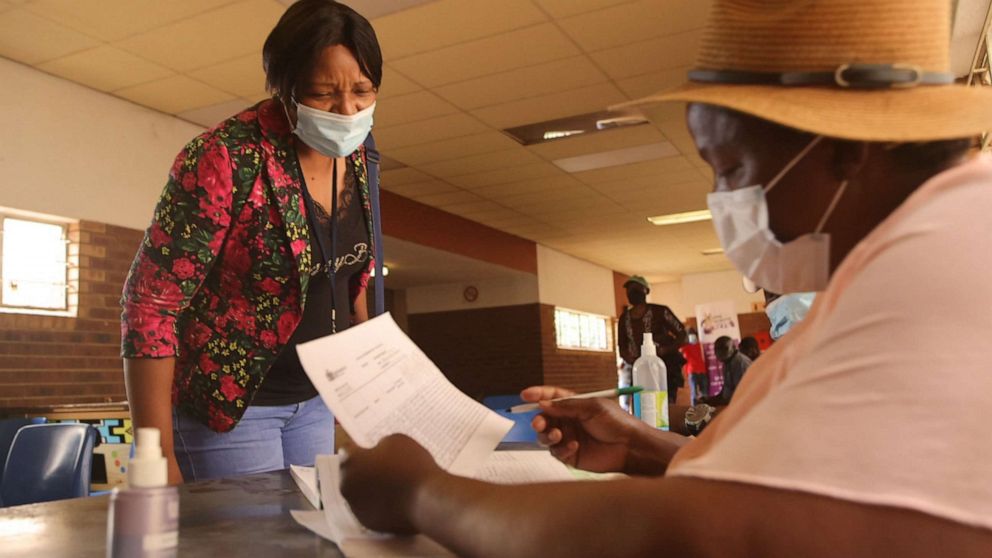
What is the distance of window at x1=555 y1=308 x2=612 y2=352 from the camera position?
1239cm

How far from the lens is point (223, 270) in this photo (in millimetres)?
1488

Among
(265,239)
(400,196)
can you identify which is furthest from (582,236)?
(265,239)

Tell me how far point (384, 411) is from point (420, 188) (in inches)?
280

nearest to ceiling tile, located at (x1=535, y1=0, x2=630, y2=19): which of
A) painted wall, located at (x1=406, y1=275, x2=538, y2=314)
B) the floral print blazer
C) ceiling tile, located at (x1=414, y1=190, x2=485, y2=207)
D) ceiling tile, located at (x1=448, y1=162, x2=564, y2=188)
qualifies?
the floral print blazer

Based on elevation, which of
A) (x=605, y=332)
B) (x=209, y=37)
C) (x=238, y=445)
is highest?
(x=209, y=37)

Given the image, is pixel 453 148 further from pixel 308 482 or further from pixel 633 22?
pixel 308 482

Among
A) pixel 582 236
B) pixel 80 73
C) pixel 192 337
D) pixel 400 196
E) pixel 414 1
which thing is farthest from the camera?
pixel 582 236

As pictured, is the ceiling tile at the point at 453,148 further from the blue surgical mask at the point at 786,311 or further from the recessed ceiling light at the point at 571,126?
the blue surgical mask at the point at 786,311

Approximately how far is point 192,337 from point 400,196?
6814 millimetres

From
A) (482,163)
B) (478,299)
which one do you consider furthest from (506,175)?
Answer: (478,299)

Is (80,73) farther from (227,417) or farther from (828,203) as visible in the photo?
(828,203)

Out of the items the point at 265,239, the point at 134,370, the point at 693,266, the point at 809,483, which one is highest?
the point at 693,266

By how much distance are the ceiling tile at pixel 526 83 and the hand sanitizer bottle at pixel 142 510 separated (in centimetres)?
453

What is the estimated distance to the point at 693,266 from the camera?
15094mm
